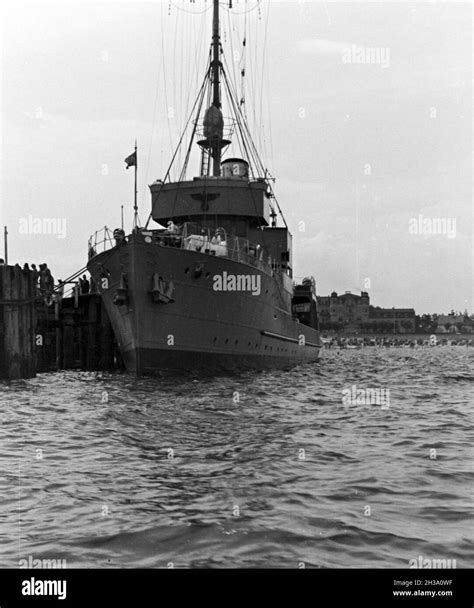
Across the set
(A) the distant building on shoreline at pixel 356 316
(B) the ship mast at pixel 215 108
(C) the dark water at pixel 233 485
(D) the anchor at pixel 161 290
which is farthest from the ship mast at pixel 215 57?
(A) the distant building on shoreline at pixel 356 316

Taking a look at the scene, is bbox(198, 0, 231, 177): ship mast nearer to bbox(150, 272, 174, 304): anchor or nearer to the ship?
the ship

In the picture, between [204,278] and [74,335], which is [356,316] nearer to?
[74,335]

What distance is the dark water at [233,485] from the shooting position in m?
4.94

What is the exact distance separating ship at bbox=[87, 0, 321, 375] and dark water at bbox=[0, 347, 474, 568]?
5.76 m

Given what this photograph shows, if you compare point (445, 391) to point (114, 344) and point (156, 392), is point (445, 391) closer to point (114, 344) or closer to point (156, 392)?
point (156, 392)

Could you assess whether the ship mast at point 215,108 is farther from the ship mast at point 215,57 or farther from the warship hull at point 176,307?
the warship hull at point 176,307

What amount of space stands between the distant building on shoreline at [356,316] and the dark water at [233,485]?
120 meters

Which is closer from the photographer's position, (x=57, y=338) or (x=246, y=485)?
(x=246, y=485)

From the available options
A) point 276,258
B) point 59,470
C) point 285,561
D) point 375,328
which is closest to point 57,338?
point 276,258

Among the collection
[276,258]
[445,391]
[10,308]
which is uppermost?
[276,258]

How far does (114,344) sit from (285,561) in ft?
66.1

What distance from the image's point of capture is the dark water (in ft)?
16.2

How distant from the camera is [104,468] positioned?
7.29 m

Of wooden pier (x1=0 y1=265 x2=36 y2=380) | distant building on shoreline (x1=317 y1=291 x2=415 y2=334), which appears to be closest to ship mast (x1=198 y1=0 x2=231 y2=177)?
wooden pier (x1=0 y1=265 x2=36 y2=380)
